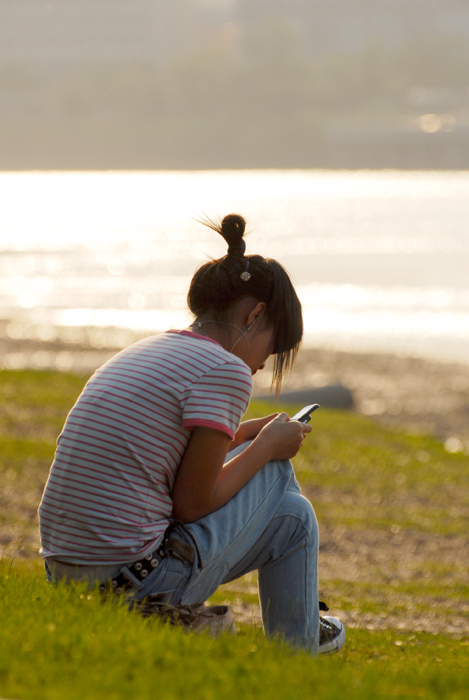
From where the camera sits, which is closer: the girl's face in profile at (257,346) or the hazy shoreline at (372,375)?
the girl's face in profile at (257,346)

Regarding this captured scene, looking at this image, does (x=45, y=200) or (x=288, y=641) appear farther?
(x=45, y=200)

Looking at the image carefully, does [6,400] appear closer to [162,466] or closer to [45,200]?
[162,466]

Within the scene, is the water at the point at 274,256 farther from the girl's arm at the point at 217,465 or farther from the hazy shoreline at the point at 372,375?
the hazy shoreline at the point at 372,375

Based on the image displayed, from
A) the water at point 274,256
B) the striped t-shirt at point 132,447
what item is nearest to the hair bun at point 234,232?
the water at point 274,256

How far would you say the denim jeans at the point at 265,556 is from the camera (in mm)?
2744

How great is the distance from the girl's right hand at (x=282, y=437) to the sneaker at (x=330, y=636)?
1.93 ft

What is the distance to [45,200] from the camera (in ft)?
269
